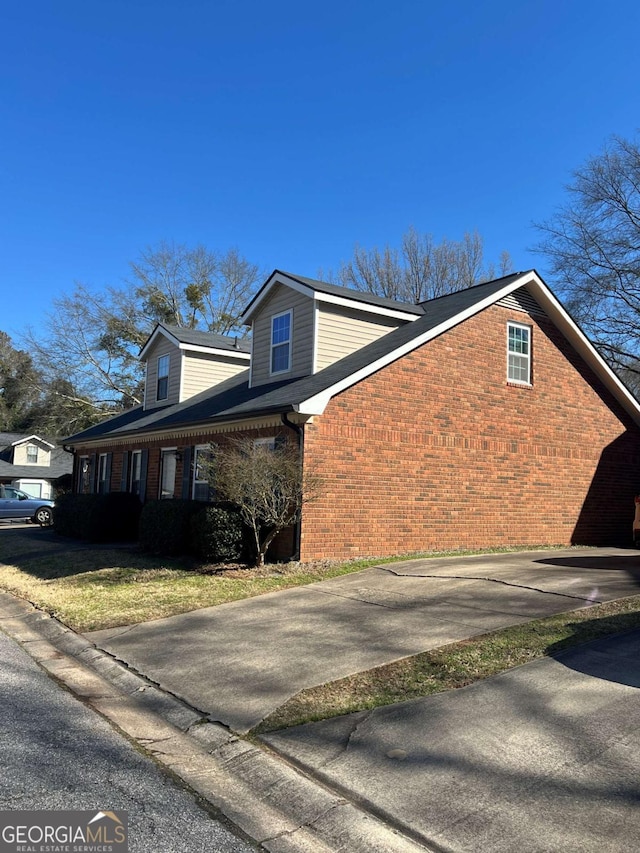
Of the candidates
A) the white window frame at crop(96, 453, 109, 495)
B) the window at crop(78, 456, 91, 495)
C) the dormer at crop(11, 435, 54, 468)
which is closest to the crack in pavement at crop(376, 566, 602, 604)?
the white window frame at crop(96, 453, 109, 495)

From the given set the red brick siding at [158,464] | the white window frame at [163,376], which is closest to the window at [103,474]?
the red brick siding at [158,464]

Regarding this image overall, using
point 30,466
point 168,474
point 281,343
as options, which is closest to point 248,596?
point 281,343

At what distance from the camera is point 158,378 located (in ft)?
74.6

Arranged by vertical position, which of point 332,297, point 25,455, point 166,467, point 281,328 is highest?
point 332,297

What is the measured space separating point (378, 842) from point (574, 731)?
182cm

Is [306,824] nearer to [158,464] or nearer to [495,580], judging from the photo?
[495,580]

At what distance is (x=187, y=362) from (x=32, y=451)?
85.9 feet

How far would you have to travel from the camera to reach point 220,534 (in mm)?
12367

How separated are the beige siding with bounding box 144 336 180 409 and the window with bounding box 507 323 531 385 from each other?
1031cm

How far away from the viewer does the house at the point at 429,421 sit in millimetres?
13039

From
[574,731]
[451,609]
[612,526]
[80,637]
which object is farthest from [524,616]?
[612,526]

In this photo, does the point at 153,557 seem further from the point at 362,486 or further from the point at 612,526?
the point at 612,526

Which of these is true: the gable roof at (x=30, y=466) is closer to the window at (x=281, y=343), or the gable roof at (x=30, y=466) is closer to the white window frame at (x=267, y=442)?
the window at (x=281, y=343)

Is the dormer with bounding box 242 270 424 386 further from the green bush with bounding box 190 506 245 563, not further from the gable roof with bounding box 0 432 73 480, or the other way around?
the gable roof with bounding box 0 432 73 480
